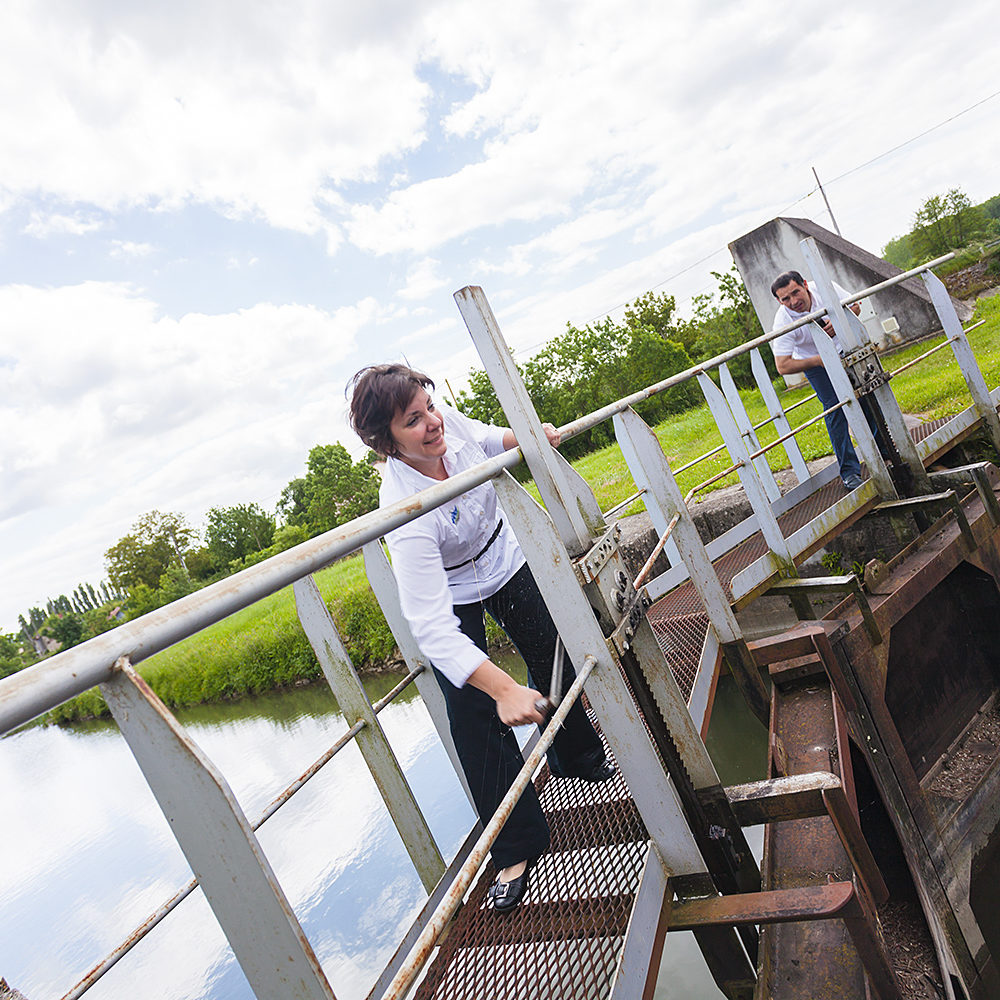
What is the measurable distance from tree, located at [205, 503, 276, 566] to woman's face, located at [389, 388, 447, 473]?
135 feet

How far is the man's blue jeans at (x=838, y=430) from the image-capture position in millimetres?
5070

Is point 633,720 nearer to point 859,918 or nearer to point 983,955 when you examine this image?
point 859,918

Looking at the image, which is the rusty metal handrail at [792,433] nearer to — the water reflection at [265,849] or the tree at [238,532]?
the water reflection at [265,849]

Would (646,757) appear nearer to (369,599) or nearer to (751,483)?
(751,483)

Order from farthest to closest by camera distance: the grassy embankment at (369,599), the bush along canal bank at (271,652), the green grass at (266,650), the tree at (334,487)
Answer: the tree at (334,487)
the green grass at (266,650)
the bush along canal bank at (271,652)
the grassy embankment at (369,599)

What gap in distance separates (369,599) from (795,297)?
26.1 ft

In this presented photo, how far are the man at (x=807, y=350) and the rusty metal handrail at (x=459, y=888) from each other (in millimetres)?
4000

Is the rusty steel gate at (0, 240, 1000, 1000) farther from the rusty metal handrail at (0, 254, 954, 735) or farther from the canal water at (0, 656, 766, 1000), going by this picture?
the canal water at (0, 656, 766, 1000)

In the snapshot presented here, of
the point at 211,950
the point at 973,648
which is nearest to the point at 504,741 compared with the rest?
the point at 973,648

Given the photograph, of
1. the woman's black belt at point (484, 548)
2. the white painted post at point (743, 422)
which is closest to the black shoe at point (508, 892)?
the woman's black belt at point (484, 548)

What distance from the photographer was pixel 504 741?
2.18 m

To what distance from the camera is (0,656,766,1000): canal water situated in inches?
191

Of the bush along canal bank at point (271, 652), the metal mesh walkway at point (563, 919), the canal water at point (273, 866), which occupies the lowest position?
the canal water at point (273, 866)

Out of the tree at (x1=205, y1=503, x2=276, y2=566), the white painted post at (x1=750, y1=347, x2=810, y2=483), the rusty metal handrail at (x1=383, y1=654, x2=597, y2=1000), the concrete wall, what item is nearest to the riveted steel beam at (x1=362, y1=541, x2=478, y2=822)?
the rusty metal handrail at (x1=383, y1=654, x2=597, y2=1000)
